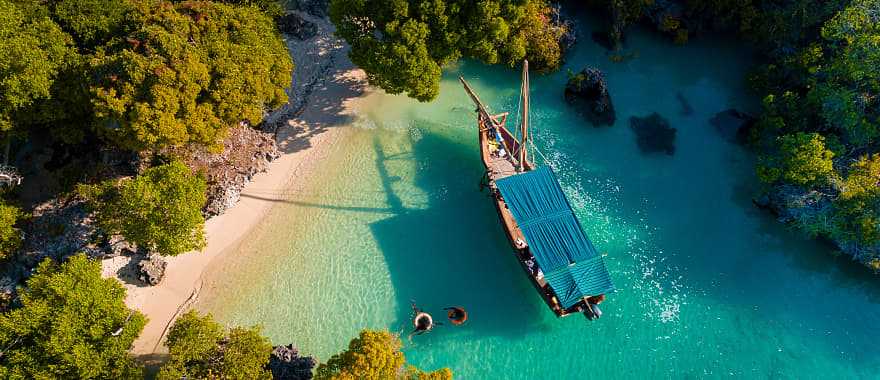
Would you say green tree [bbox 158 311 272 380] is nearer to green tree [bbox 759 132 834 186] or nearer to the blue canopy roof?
the blue canopy roof

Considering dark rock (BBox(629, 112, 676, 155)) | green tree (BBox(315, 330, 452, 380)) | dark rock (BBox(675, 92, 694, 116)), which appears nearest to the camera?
green tree (BBox(315, 330, 452, 380))

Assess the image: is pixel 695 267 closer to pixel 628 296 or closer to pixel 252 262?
pixel 628 296

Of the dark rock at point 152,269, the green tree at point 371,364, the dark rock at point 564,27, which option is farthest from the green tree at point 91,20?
the dark rock at point 564,27

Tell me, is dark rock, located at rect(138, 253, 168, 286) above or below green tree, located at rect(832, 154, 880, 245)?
below

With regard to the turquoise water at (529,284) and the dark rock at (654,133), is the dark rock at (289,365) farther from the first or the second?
the dark rock at (654,133)

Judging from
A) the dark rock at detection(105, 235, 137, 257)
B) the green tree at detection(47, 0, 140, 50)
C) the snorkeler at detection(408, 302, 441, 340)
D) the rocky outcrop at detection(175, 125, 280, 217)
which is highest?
the green tree at detection(47, 0, 140, 50)

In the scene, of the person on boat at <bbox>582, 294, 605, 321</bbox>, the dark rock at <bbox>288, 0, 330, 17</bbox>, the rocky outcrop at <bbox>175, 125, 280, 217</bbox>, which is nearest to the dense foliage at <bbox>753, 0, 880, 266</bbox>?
the person on boat at <bbox>582, 294, 605, 321</bbox>

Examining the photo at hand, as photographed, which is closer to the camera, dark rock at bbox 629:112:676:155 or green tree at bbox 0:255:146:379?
green tree at bbox 0:255:146:379

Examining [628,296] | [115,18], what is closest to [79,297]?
[115,18]
